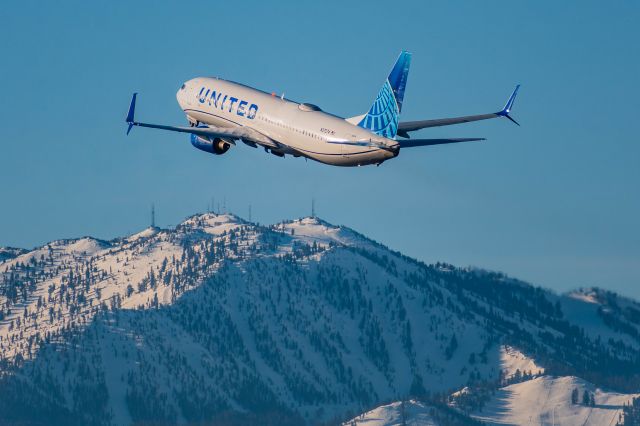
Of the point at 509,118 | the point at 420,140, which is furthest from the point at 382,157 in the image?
the point at 509,118

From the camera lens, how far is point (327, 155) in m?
195

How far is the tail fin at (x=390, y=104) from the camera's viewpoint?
194m

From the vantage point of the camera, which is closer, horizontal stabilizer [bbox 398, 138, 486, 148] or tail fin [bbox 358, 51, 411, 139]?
horizontal stabilizer [bbox 398, 138, 486, 148]

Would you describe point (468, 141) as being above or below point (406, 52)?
below

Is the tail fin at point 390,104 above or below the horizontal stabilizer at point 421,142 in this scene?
above

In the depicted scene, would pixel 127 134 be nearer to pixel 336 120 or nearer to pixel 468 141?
pixel 336 120

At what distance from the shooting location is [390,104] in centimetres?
19550

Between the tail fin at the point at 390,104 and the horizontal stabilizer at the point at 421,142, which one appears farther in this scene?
the tail fin at the point at 390,104

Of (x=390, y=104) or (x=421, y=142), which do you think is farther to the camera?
(x=390, y=104)

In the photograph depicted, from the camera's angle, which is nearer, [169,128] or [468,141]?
[468,141]

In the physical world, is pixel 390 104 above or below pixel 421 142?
above

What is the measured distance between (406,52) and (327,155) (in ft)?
46.2

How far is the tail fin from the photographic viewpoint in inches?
7628

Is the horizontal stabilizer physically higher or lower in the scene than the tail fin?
lower
